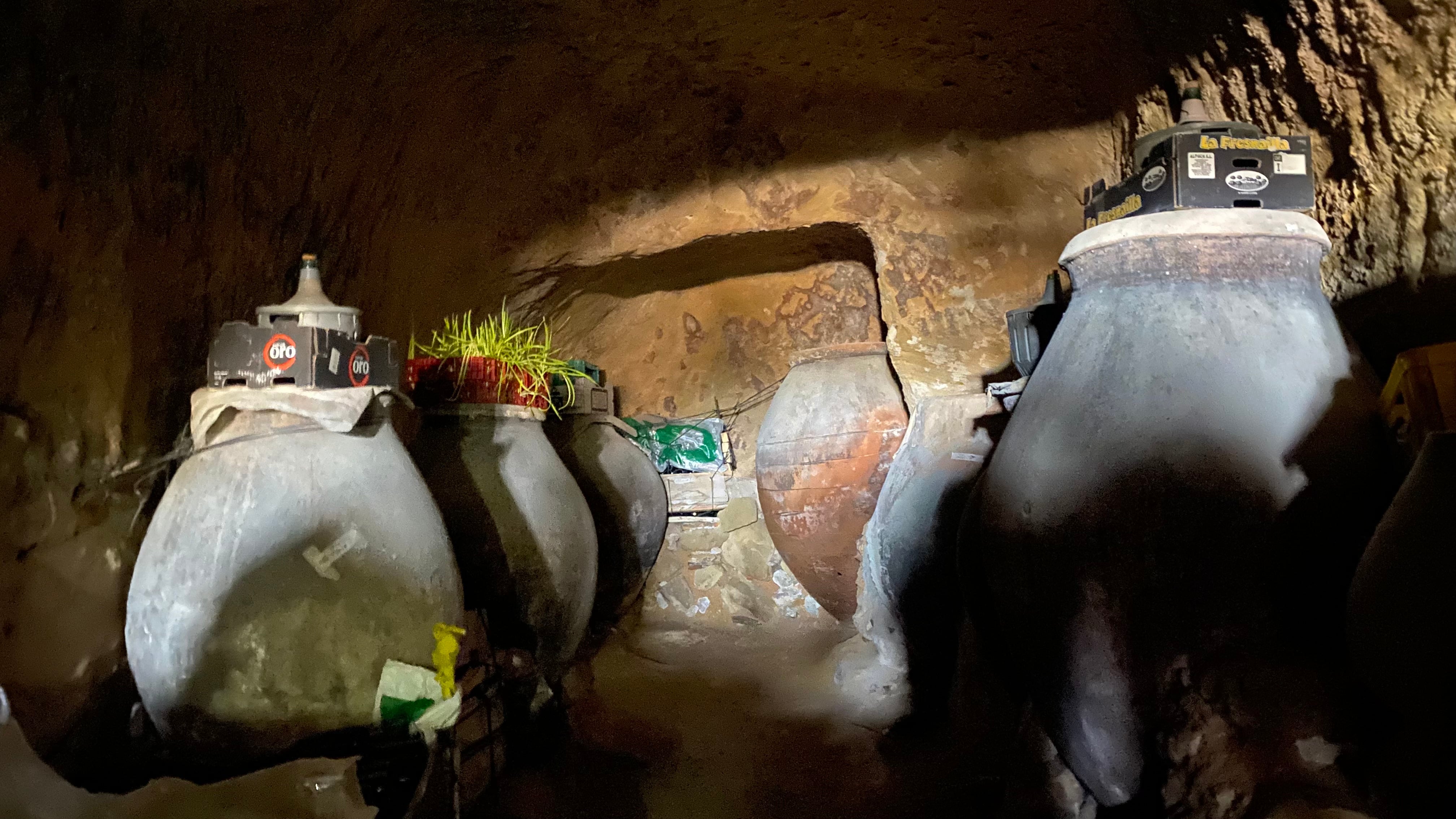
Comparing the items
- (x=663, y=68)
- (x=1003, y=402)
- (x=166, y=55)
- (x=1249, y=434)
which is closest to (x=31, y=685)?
(x=166, y=55)

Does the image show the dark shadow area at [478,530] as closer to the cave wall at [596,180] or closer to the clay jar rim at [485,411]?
the clay jar rim at [485,411]

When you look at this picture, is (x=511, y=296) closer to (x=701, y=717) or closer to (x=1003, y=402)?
(x=701, y=717)

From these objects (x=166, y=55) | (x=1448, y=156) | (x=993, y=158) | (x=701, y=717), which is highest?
(x=993, y=158)

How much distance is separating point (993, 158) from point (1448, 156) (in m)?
1.32

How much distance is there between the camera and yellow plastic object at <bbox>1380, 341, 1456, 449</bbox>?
88cm

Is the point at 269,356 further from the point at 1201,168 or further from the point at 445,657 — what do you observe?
the point at 1201,168

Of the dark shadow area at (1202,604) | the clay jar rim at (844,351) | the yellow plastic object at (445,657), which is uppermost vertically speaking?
the clay jar rim at (844,351)

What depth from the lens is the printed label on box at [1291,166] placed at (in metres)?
1.20

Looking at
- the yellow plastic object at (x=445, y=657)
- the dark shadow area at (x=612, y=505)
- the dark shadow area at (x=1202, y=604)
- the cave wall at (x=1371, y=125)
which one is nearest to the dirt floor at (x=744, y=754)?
the dark shadow area at (x=612, y=505)

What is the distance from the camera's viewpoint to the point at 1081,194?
7.45ft

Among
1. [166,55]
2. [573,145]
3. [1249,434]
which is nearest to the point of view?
[1249,434]

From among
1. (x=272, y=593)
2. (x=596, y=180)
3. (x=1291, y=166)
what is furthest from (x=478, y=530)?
(x=1291, y=166)

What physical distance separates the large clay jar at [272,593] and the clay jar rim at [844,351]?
1.68 metres

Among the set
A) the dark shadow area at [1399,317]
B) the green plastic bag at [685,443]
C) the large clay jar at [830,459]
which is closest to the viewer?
the dark shadow area at [1399,317]
